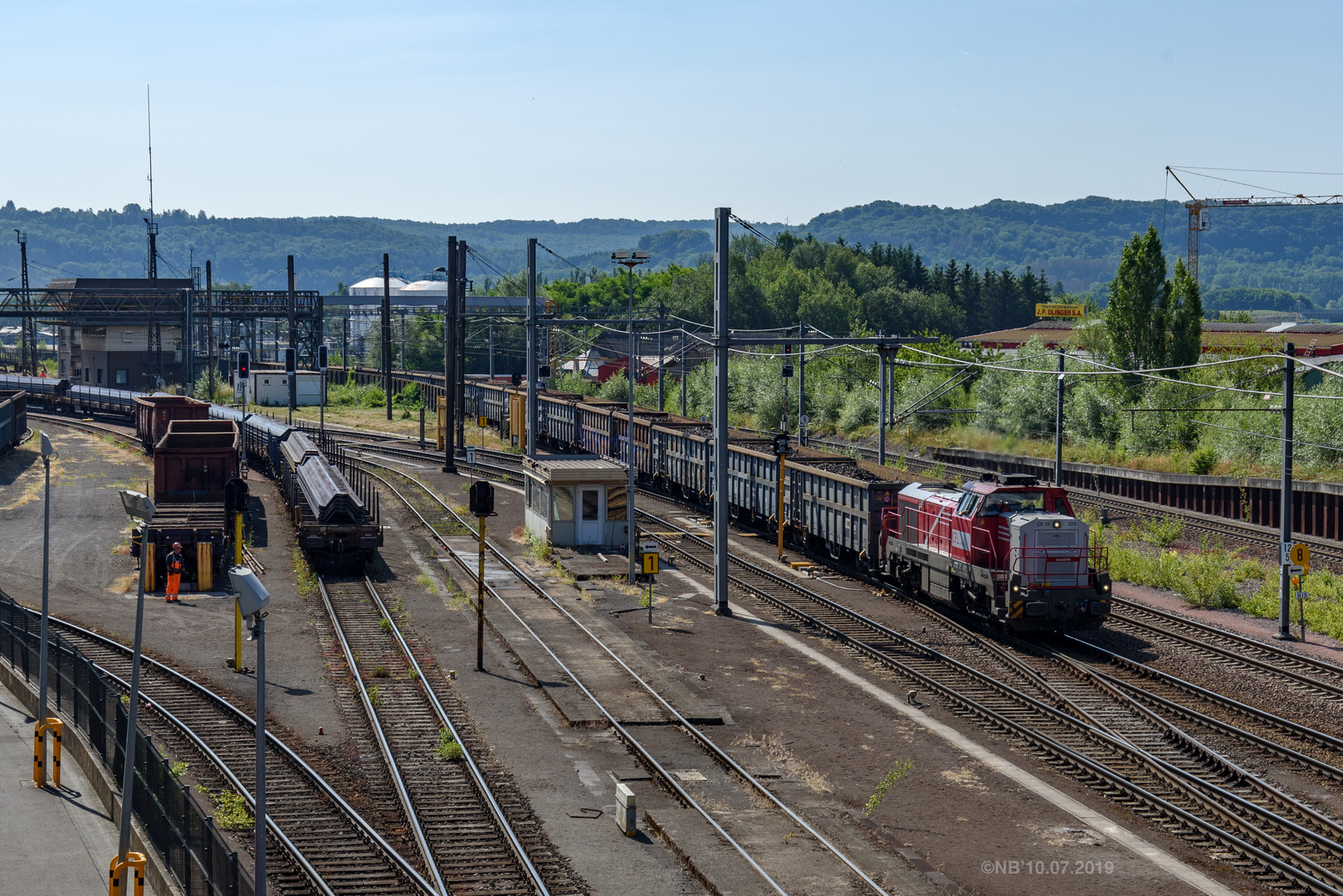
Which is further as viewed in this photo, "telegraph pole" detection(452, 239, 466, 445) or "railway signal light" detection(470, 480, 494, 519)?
"telegraph pole" detection(452, 239, 466, 445)

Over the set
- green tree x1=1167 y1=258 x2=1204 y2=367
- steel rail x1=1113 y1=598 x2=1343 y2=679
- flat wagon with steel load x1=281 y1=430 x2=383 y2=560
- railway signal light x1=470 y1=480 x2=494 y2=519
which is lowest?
steel rail x1=1113 y1=598 x2=1343 y2=679

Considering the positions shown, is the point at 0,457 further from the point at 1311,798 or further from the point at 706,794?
the point at 1311,798

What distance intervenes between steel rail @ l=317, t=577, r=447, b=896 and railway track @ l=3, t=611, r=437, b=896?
0.25 metres

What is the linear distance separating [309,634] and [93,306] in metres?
82.3

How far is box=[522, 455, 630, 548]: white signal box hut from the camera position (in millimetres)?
38969

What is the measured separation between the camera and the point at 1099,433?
59000 millimetres

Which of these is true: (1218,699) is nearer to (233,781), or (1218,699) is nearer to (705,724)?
(705,724)

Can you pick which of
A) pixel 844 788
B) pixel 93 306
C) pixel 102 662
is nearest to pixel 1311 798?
pixel 844 788

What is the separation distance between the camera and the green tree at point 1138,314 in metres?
63.4

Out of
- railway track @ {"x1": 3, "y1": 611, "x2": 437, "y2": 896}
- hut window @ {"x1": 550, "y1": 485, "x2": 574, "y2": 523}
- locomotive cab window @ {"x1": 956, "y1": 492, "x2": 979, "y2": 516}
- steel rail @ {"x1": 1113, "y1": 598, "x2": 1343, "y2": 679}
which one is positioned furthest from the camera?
hut window @ {"x1": 550, "y1": 485, "x2": 574, "y2": 523}

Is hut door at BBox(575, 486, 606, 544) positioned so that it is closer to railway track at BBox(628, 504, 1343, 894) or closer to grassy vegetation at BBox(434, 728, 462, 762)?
railway track at BBox(628, 504, 1343, 894)

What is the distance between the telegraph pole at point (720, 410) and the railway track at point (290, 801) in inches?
504

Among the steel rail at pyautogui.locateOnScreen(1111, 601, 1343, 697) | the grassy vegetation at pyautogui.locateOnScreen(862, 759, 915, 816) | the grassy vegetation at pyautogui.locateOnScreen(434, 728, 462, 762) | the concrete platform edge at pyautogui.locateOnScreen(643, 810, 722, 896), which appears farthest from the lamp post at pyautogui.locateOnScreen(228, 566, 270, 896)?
the steel rail at pyautogui.locateOnScreen(1111, 601, 1343, 697)

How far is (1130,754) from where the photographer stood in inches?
803
